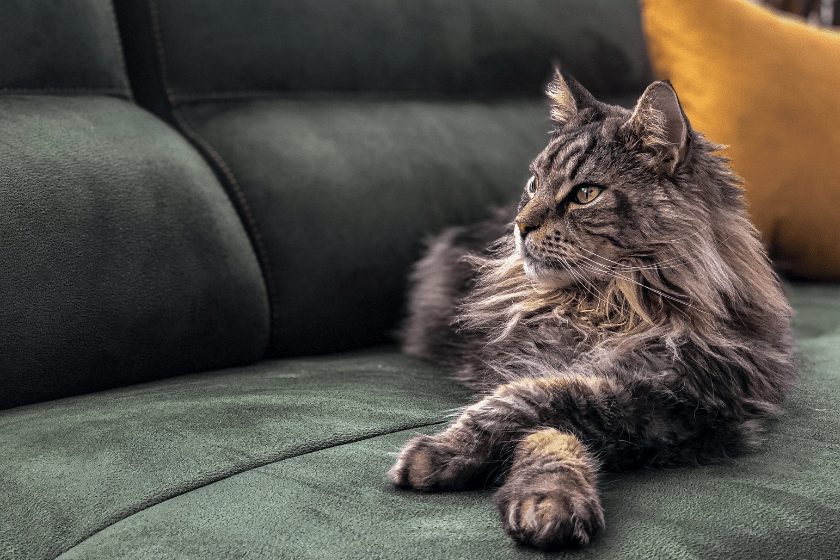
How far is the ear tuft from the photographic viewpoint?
→ 1309 mm

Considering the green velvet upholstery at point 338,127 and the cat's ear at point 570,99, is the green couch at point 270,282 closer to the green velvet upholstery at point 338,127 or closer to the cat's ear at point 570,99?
the green velvet upholstery at point 338,127

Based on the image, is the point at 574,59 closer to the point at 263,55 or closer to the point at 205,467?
the point at 263,55

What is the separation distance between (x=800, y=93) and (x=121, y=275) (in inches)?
66.4

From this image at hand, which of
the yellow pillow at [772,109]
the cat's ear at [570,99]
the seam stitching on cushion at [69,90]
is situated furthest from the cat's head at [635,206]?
the seam stitching on cushion at [69,90]

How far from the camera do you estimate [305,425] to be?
995 mm

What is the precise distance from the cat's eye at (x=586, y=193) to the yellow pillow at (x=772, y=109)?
84 cm

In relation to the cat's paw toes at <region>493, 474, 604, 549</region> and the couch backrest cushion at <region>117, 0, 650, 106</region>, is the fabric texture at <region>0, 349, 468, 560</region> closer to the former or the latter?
the cat's paw toes at <region>493, 474, 604, 549</region>

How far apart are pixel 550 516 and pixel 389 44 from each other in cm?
143

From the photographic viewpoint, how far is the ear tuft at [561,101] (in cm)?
131

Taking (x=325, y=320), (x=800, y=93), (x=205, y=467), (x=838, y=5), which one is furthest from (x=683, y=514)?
(x=838, y=5)

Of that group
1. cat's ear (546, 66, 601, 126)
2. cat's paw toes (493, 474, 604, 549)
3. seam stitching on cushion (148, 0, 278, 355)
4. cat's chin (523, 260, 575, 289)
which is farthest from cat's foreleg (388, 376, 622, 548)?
Result: seam stitching on cushion (148, 0, 278, 355)

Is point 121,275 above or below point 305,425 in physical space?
above

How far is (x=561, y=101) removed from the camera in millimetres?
1334

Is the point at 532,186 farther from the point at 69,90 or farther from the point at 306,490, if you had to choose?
the point at 69,90
